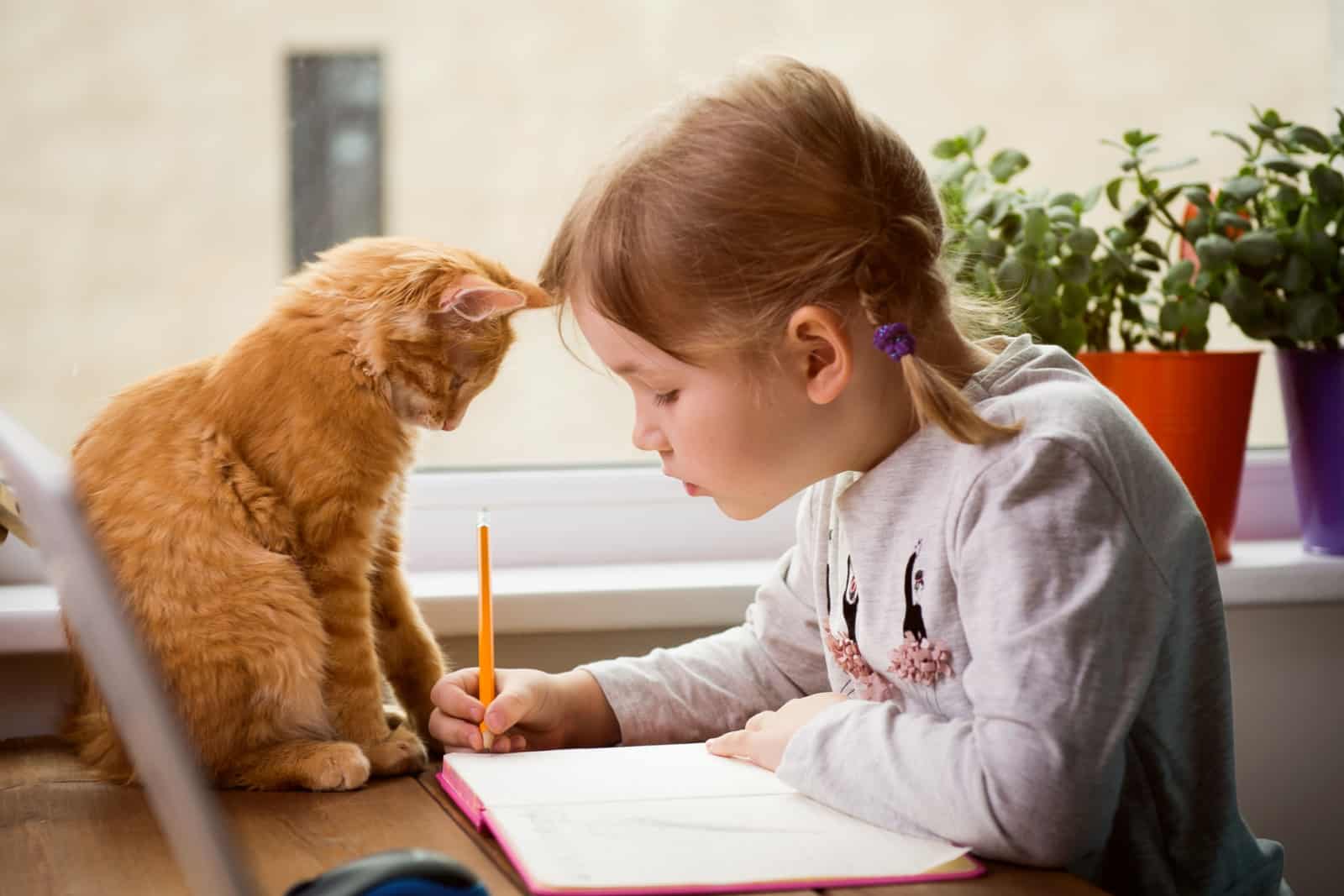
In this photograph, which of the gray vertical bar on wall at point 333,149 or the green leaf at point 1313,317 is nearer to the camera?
the green leaf at point 1313,317

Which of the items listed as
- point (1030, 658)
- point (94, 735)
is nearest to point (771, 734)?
point (1030, 658)

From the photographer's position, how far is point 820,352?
872 mm

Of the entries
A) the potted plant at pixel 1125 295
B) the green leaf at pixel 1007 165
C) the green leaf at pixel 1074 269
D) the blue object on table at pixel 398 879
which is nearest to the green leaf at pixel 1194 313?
the potted plant at pixel 1125 295

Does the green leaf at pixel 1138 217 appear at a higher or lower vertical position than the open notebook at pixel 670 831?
higher

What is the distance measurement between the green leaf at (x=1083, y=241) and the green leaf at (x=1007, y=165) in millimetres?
97

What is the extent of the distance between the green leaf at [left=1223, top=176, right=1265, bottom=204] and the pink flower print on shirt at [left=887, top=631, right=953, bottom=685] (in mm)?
689

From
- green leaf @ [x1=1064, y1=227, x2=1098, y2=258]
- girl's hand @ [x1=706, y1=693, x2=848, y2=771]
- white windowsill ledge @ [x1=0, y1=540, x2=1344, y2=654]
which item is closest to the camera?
girl's hand @ [x1=706, y1=693, x2=848, y2=771]

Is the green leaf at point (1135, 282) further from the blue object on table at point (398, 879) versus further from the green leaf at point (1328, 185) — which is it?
the blue object on table at point (398, 879)

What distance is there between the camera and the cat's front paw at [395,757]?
0.90m

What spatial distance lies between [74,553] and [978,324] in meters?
0.76

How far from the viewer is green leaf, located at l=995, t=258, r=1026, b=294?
126 cm

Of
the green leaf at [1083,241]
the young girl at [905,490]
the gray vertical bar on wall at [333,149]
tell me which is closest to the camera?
the young girl at [905,490]

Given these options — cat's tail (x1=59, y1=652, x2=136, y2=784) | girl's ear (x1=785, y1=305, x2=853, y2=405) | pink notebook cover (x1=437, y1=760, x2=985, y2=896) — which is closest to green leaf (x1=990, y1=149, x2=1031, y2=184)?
girl's ear (x1=785, y1=305, x2=853, y2=405)

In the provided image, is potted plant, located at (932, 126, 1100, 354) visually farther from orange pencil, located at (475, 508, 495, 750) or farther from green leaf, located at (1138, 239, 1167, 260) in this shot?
orange pencil, located at (475, 508, 495, 750)
